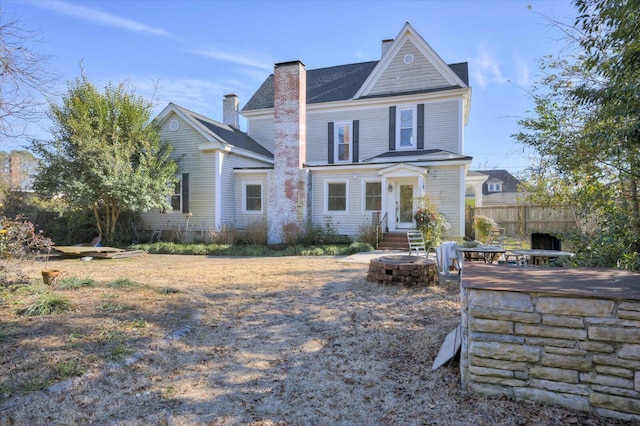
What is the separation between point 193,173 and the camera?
16047 mm

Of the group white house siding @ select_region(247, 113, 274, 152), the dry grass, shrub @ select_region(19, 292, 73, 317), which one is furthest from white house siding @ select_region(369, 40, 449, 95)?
shrub @ select_region(19, 292, 73, 317)

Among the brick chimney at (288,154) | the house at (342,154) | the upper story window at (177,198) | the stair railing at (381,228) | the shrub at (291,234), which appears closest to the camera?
the stair railing at (381,228)

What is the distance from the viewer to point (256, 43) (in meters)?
12.8

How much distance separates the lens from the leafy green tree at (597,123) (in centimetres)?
397

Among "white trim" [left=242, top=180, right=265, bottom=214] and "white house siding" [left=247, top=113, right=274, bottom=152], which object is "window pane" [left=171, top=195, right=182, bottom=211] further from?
"white house siding" [left=247, top=113, right=274, bottom=152]

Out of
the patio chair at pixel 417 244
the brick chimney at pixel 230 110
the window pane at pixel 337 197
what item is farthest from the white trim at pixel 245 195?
the patio chair at pixel 417 244

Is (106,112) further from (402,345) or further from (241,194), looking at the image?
(402,345)

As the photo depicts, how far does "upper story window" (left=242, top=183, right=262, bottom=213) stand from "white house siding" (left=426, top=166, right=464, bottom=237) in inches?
310

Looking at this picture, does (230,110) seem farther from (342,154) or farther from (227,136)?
(342,154)

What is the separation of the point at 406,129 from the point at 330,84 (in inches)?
220

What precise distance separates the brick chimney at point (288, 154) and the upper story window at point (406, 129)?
Answer: 16.0ft

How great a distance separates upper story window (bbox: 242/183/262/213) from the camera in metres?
16.3

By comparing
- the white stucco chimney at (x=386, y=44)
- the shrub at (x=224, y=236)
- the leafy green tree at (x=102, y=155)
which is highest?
the white stucco chimney at (x=386, y=44)

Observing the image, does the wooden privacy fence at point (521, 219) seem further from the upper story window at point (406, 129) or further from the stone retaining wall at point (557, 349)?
the stone retaining wall at point (557, 349)
